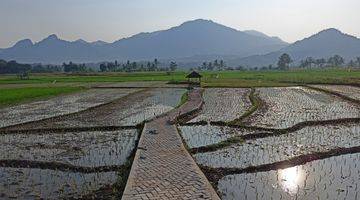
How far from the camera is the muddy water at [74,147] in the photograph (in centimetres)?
1227

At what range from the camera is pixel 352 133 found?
1616 cm

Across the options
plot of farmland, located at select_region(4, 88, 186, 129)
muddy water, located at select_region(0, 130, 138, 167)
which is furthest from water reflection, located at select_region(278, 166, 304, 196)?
plot of farmland, located at select_region(4, 88, 186, 129)

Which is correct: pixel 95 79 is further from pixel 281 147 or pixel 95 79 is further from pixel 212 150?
pixel 281 147

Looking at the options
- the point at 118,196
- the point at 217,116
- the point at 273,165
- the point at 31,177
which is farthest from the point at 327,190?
the point at 217,116

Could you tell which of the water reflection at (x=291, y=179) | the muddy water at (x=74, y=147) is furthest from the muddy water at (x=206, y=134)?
the water reflection at (x=291, y=179)

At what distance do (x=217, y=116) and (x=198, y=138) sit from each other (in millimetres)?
5902

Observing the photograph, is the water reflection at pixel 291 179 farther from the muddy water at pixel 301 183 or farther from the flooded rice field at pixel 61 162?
the flooded rice field at pixel 61 162

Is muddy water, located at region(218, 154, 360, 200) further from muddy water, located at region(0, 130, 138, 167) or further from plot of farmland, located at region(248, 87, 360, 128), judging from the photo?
plot of farmland, located at region(248, 87, 360, 128)

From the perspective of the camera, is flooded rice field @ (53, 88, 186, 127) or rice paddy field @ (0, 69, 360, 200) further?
flooded rice field @ (53, 88, 186, 127)

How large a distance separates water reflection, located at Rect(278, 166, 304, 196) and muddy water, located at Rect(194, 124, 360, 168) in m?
0.85

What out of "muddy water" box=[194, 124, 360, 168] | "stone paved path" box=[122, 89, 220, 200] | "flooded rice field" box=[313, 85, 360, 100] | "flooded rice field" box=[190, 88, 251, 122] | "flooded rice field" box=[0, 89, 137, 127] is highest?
"stone paved path" box=[122, 89, 220, 200]

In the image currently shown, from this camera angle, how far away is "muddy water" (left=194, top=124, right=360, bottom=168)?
1180cm

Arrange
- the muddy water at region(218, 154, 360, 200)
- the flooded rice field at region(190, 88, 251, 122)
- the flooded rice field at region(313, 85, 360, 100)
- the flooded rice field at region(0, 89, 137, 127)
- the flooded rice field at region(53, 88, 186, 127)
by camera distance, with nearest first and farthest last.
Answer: the muddy water at region(218, 154, 360, 200)
the flooded rice field at region(53, 88, 186, 127)
the flooded rice field at region(190, 88, 251, 122)
the flooded rice field at region(0, 89, 137, 127)
the flooded rice field at region(313, 85, 360, 100)

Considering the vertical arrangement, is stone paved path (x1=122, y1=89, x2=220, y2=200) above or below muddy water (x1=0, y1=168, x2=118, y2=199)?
above
